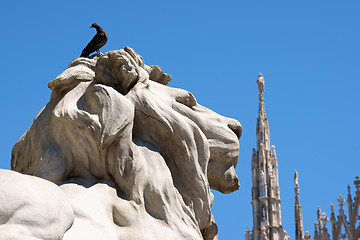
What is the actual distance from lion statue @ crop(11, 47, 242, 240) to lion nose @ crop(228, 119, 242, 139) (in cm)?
12

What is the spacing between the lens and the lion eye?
161 inches

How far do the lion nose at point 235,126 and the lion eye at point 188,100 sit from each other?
214mm

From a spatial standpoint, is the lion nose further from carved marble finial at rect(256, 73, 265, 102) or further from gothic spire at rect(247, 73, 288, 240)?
carved marble finial at rect(256, 73, 265, 102)

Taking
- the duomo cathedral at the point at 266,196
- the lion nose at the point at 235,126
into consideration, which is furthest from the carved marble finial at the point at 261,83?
the lion nose at the point at 235,126

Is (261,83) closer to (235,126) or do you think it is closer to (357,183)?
(357,183)

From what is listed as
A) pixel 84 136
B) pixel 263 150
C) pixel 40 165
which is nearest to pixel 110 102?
pixel 84 136

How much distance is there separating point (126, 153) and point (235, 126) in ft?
2.58

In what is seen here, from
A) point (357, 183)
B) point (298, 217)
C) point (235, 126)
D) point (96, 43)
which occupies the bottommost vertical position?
point (235, 126)

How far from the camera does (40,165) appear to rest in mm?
3658

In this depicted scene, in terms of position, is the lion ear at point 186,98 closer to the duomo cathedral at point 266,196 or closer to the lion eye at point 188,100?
the lion eye at point 188,100

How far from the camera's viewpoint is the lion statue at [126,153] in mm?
3516

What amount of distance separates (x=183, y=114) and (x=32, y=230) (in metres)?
1.26

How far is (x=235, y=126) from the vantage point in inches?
166

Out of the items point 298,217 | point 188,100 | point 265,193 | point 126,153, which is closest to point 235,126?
point 188,100
